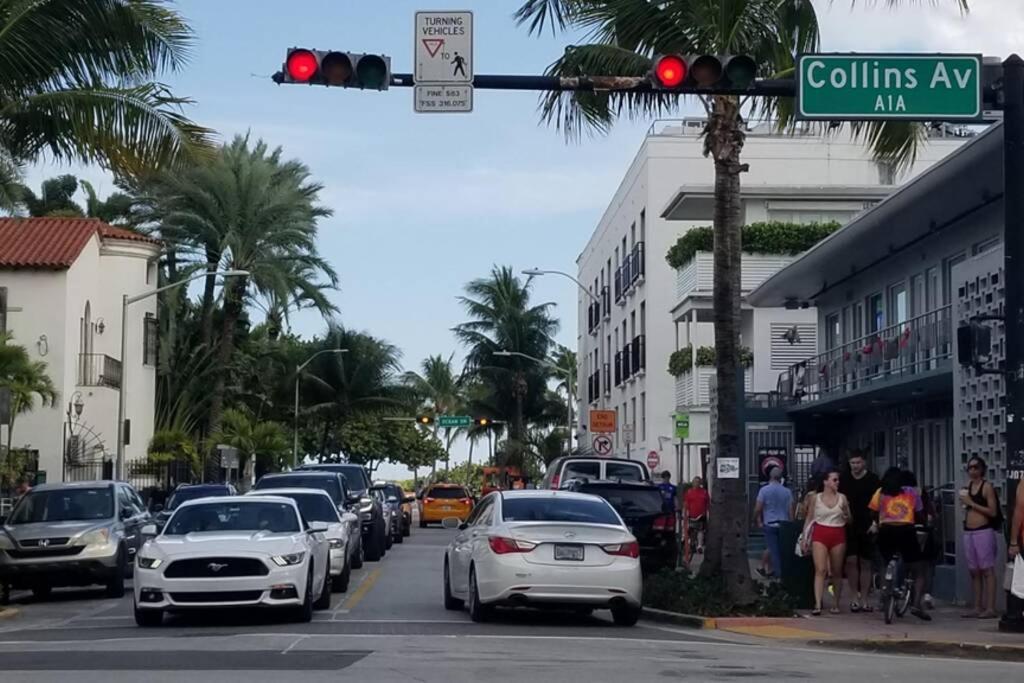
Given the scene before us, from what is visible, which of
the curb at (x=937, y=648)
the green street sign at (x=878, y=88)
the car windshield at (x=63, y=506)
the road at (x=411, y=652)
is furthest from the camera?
the car windshield at (x=63, y=506)

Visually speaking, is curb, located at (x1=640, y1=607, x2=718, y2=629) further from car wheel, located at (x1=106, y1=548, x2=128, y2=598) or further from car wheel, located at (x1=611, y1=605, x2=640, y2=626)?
car wheel, located at (x1=106, y1=548, x2=128, y2=598)

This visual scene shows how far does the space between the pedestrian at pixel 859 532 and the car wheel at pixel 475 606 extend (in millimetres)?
4621

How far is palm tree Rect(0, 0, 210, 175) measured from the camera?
69.7 ft

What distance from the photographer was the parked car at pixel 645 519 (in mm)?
25188

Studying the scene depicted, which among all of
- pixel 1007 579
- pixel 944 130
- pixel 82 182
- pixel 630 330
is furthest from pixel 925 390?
pixel 82 182

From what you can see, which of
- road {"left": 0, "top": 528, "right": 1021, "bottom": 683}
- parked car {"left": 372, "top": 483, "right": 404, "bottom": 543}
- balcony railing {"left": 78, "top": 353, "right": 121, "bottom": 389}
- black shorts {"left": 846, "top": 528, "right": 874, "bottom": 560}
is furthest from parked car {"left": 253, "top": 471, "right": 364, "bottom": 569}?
balcony railing {"left": 78, "top": 353, "right": 121, "bottom": 389}

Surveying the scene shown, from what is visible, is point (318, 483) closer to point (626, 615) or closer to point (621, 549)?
point (626, 615)

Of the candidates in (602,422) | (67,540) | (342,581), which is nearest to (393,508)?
(602,422)

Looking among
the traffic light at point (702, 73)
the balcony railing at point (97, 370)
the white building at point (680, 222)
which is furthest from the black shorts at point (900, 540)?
the balcony railing at point (97, 370)

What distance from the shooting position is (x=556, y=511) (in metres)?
18.2

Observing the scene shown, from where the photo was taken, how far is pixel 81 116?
858 inches

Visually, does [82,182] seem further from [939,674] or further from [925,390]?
[939,674]

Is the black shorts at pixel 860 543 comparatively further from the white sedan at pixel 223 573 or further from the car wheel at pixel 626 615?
the white sedan at pixel 223 573

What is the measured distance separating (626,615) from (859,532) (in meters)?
3.42
